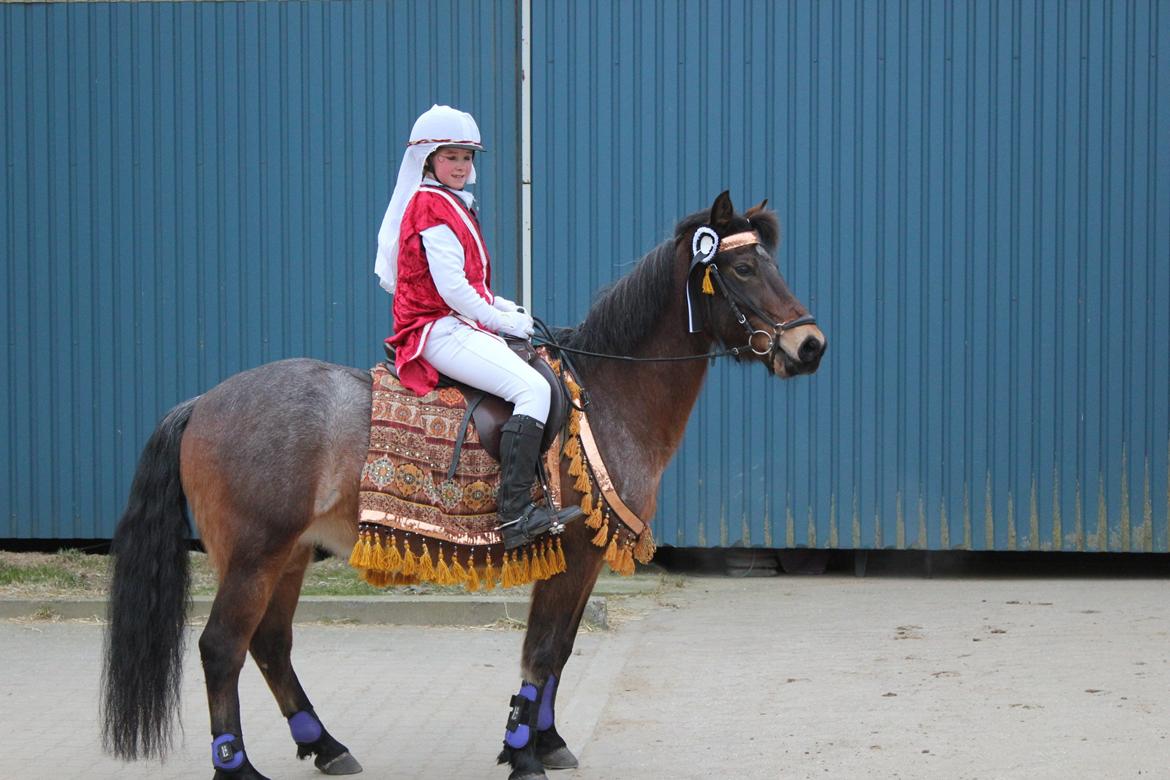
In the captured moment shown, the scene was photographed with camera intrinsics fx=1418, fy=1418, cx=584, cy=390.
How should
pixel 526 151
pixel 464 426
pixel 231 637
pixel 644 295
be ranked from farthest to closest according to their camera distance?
pixel 526 151, pixel 644 295, pixel 464 426, pixel 231 637

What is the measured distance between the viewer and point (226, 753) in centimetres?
500

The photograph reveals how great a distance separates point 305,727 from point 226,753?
49cm

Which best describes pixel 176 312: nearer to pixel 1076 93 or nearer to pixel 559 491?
pixel 559 491

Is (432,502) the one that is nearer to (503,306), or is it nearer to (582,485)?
(582,485)

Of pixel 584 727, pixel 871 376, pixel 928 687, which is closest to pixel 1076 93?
pixel 871 376

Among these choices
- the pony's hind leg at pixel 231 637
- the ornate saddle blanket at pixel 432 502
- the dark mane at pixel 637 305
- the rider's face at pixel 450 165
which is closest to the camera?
the pony's hind leg at pixel 231 637

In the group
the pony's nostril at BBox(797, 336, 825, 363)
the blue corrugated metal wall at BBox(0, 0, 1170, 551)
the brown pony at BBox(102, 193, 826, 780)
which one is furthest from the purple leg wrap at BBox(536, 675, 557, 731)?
the blue corrugated metal wall at BBox(0, 0, 1170, 551)

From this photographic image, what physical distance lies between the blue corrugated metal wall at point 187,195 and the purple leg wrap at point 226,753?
15.9 ft

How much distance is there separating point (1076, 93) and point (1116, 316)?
1.48 meters

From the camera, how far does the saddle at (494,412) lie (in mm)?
5199

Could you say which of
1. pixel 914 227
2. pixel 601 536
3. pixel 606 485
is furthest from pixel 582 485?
pixel 914 227

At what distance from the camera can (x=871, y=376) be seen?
369 inches

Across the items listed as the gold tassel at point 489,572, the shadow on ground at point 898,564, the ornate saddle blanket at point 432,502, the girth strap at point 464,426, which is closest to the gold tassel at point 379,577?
the ornate saddle blanket at point 432,502

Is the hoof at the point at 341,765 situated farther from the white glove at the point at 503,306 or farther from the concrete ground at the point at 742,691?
the white glove at the point at 503,306
